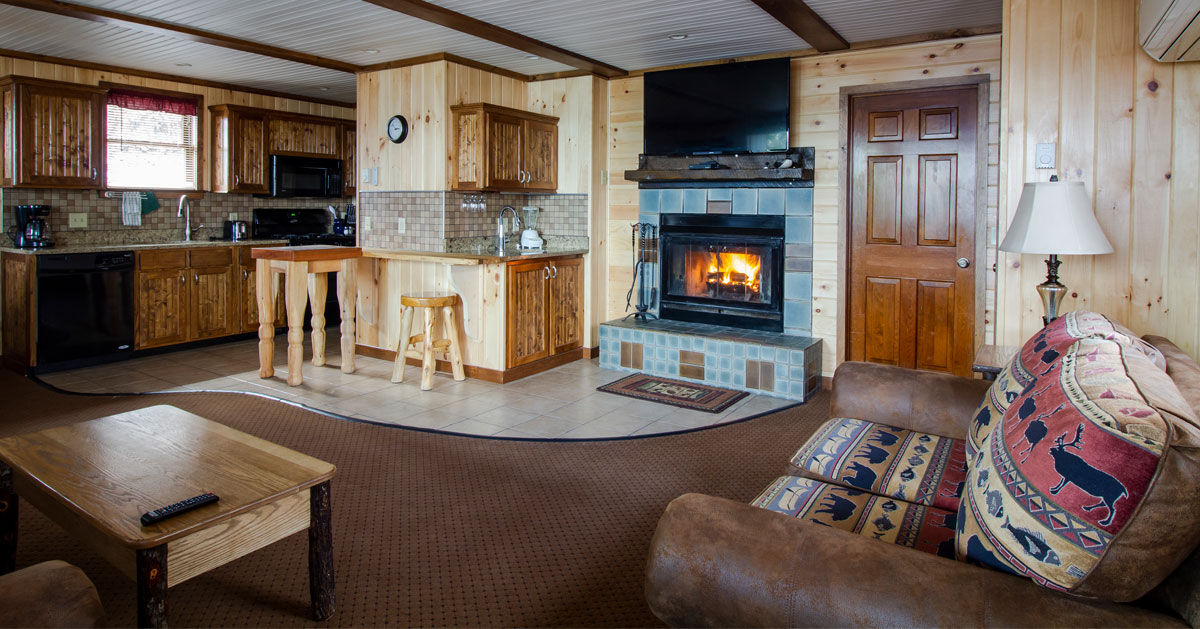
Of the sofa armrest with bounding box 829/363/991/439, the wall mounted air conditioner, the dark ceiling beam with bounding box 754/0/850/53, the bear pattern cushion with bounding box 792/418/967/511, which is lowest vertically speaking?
the bear pattern cushion with bounding box 792/418/967/511

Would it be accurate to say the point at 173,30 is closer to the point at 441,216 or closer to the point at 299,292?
the point at 299,292

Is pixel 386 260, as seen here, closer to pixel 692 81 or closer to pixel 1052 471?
pixel 692 81

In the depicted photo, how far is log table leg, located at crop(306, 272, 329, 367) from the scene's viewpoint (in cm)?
554

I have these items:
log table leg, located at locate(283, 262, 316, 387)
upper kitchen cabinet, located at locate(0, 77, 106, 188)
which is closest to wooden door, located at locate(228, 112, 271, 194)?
upper kitchen cabinet, located at locate(0, 77, 106, 188)

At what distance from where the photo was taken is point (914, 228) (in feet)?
16.0

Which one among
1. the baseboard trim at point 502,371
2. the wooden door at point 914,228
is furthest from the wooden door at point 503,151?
the wooden door at point 914,228

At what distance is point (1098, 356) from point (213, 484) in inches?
89.1

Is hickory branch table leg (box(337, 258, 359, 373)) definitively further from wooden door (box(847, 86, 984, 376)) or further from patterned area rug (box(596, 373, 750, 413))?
wooden door (box(847, 86, 984, 376))

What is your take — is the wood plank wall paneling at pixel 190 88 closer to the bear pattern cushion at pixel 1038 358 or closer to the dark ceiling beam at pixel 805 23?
the dark ceiling beam at pixel 805 23

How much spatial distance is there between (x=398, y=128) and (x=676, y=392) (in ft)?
9.74

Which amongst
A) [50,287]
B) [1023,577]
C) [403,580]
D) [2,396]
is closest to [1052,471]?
[1023,577]

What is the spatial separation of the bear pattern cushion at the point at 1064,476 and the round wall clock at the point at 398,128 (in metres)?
5.13

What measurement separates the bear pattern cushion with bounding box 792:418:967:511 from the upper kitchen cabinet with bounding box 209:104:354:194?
6.22 m

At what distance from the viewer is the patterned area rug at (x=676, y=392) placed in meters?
4.76
